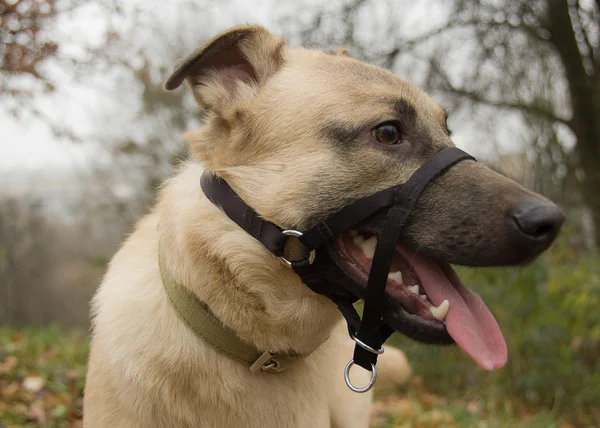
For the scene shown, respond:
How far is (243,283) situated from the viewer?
2035 millimetres

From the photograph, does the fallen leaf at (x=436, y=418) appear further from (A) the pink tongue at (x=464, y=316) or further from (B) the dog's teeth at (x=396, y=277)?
(B) the dog's teeth at (x=396, y=277)

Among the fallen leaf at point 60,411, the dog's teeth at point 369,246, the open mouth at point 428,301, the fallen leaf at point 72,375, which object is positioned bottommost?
the fallen leaf at point 72,375

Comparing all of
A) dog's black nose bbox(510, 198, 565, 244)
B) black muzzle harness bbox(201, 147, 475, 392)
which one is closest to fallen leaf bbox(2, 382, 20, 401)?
black muzzle harness bbox(201, 147, 475, 392)

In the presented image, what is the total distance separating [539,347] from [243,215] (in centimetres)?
482

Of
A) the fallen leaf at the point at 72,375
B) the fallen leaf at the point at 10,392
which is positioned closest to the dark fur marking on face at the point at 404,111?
the fallen leaf at the point at 10,392

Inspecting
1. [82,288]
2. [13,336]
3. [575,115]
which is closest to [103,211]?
[82,288]

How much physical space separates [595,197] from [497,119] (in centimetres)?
373

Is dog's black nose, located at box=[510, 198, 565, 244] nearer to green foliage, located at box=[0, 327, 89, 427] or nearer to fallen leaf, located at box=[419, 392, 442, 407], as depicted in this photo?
green foliage, located at box=[0, 327, 89, 427]

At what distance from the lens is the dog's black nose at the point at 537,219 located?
68.6 inches

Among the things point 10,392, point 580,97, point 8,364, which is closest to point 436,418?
point 10,392

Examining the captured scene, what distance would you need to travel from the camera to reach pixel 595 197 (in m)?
8.15

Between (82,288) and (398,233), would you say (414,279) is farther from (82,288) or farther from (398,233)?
(82,288)

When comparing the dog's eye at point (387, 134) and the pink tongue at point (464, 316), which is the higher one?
the dog's eye at point (387, 134)

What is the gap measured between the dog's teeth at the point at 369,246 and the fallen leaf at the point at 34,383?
10.7ft
